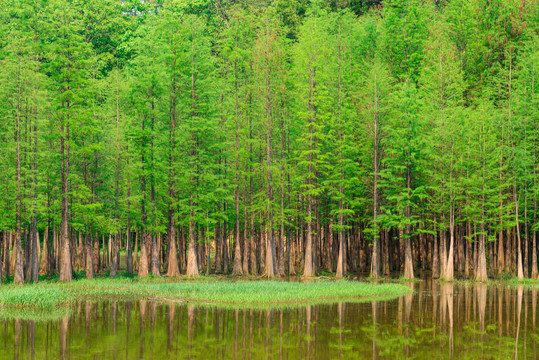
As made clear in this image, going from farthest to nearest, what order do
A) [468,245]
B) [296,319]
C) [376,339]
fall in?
1. [468,245]
2. [296,319]
3. [376,339]

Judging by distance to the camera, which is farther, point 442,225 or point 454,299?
point 442,225

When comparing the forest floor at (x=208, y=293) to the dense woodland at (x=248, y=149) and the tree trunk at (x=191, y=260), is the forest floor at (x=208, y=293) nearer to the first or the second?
the dense woodland at (x=248, y=149)

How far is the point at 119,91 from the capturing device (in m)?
50.4

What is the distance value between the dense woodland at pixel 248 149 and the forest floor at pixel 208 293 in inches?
299

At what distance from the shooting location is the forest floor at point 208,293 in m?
28.8

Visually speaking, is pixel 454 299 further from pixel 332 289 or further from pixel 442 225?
pixel 442 225

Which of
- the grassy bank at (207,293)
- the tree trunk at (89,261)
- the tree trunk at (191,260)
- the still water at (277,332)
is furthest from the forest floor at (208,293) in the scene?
the tree trunk at (191,260)

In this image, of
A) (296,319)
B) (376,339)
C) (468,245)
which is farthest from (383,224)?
(376,339)

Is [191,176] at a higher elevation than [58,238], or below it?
higher

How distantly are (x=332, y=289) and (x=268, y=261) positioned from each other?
1340cm

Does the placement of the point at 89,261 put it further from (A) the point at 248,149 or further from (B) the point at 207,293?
(A) the point at 248,149

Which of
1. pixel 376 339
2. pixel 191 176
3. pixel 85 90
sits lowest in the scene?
pixel 376 339

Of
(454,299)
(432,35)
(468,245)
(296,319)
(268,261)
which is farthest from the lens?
(432,35)

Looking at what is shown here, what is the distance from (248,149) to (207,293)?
2230 centimetres
